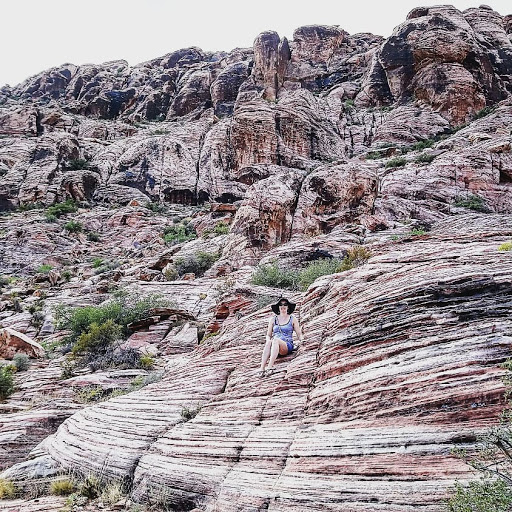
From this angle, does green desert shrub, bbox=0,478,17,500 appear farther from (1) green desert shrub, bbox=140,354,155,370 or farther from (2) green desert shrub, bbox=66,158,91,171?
(2) green desert shrub, bbox=66,158,91,171

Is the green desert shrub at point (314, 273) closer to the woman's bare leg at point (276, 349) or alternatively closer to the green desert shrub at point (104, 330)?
the green desert shrub at point (104, 330)

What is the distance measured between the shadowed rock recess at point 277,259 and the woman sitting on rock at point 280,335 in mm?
286

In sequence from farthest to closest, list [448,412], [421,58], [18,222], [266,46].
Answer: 1. [266,46]
2. [421,58]
3. [18,222]
4. [448,412]

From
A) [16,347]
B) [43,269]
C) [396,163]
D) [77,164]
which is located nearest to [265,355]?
[16,347]

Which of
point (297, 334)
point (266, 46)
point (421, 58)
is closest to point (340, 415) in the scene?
point (297, 334)

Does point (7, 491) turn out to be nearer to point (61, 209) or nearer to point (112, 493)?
point (112, 493)

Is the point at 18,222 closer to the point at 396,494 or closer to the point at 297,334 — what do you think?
the point at 297,334

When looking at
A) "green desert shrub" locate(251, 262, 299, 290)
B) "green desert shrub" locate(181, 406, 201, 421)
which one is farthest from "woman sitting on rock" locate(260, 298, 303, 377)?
"green desert shrub" locate(251, 262, 299, 290)

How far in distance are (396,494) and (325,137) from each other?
42.8 metres

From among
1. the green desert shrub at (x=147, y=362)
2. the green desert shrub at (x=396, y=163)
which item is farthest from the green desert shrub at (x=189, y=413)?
the green desert shrub at (x=396, y=163)

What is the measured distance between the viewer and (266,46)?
61.2 meters

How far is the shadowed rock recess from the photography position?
4.92 metres

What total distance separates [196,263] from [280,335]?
18.2 metres

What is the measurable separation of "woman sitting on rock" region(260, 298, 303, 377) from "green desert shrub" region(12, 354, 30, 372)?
11.8 meters
